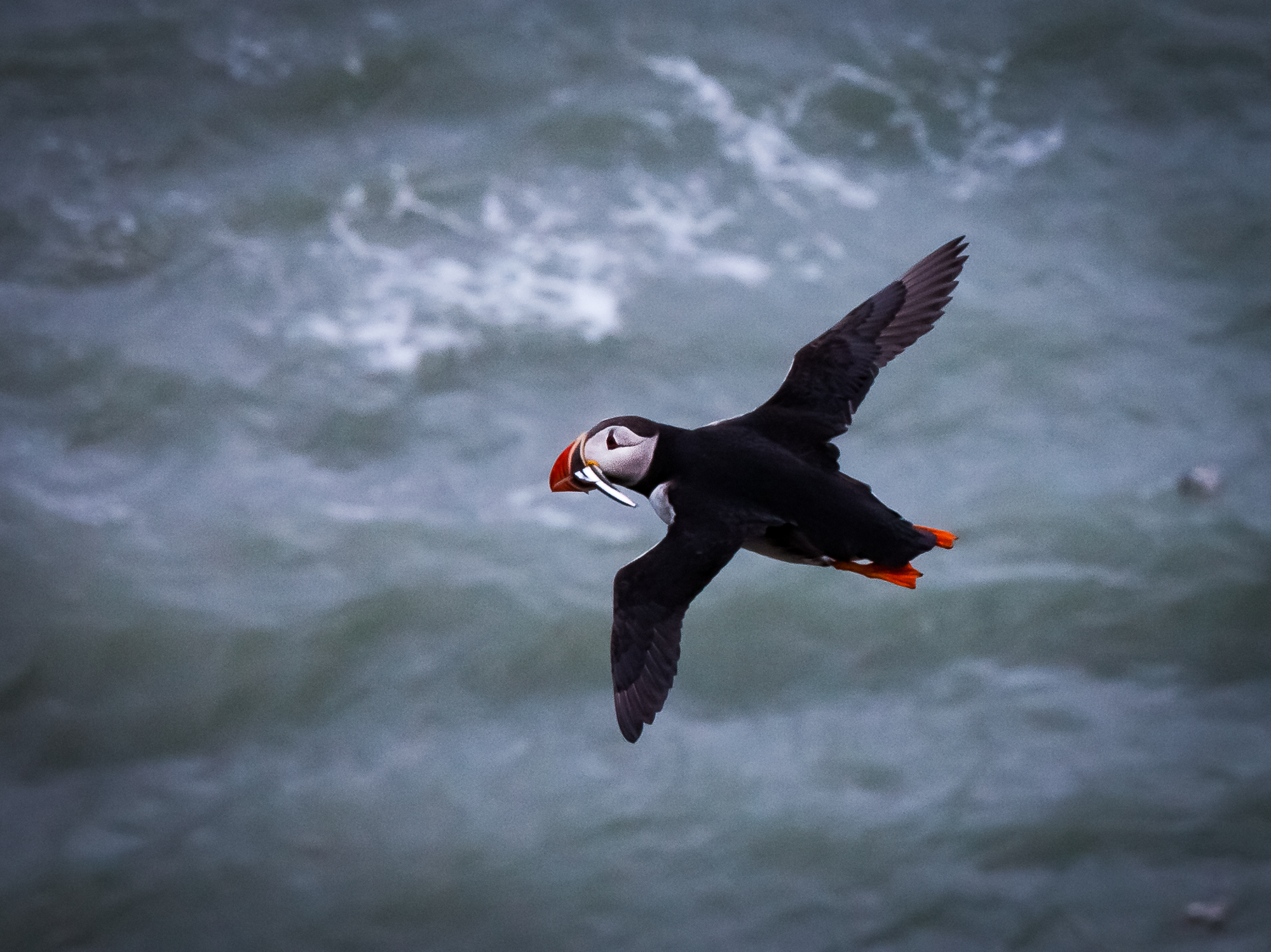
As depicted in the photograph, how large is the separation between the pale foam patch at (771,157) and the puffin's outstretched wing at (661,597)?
18.8ft

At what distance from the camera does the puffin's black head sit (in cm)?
432

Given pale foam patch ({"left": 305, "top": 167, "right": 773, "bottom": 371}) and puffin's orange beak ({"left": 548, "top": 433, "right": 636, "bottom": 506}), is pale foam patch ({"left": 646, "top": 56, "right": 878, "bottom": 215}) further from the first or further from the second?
puffin's orange beak ({"left": 548, "top": 433, "right": 636, "bottom": 506})

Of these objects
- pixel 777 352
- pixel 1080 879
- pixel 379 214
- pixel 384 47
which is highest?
pixel 384 47

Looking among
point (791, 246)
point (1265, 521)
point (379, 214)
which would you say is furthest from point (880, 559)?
point (379, 214)

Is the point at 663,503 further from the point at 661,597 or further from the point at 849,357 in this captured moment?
the point at 849,357

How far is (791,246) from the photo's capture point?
9453mm

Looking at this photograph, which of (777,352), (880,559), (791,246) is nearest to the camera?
(880,559)

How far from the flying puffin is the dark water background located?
9.75 feet

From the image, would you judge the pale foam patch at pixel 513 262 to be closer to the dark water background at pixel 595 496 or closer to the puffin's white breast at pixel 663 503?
the dark water background at pixel 595 496

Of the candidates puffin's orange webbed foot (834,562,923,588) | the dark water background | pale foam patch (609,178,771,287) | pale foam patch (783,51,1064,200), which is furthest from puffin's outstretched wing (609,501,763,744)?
pale foam patch (783,51,1064,200)

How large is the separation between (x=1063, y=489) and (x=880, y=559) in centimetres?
442

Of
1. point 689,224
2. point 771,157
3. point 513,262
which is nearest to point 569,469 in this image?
point 513,262

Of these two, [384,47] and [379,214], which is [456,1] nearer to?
[384,47]

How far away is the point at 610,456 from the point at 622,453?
4 centimetres
